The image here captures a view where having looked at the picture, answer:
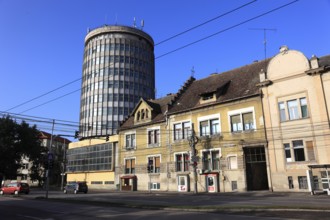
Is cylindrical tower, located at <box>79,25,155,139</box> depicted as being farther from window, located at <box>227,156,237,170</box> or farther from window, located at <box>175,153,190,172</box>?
window, located at <box>227,156,237,170</box>

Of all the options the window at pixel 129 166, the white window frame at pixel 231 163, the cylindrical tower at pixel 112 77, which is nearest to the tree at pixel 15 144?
the window at pixel 129 166

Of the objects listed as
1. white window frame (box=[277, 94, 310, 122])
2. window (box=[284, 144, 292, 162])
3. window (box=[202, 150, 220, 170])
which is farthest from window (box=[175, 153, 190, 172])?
white window frame (box=[277, 94, 310, 122])

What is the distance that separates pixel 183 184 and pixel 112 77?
203 feet

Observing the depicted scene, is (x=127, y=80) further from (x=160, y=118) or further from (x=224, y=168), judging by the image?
(x=224, y=168)

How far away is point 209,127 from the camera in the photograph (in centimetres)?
3859

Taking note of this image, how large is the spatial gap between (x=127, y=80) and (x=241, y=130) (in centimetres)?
6660

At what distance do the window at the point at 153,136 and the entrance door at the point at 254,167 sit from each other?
14.3 metres

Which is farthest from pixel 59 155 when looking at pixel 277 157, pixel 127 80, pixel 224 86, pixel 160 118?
pixel 277 157

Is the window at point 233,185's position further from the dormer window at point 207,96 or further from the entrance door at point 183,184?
the dormer window at point 207,96

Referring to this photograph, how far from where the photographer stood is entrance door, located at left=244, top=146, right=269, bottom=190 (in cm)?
3500

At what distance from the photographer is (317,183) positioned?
28984 mm

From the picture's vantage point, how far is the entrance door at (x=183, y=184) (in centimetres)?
3938

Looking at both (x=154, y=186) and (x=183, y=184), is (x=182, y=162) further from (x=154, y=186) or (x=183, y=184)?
(x=154, y=186)

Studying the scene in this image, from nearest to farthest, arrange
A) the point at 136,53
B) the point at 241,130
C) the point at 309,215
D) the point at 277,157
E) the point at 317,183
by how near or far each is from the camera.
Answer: the point at 309,215 → the point at 317,183 → the point at 277,157 → the point at 241,130 → the point at 136,53
